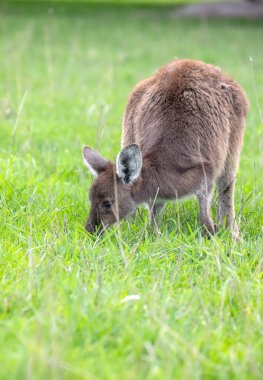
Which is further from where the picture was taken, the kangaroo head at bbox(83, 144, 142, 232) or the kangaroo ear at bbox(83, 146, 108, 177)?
the kangaroo ear at bbox(83, 146, 108, 177)

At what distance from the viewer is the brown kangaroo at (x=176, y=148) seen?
4824mm

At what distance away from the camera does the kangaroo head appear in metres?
4.72

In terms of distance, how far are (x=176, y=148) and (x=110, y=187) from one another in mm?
548

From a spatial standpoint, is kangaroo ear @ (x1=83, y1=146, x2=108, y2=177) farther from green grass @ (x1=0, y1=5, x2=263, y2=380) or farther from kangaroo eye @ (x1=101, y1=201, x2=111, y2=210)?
green grass @ (x1=0, y1=5, x2=263, y2=380)

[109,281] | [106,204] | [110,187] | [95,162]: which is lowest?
[109,281]

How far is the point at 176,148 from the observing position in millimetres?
5027

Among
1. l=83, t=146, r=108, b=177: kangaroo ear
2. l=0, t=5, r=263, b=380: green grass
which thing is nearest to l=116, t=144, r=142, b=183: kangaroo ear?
l=83, t=146, r=108, b=177: kangaroo ear

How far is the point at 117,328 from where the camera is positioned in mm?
3266

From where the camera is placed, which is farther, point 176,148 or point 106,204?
point 176,148

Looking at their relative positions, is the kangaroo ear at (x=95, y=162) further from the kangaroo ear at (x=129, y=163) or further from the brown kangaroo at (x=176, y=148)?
the kangaroo ear at (x=129, y=163)

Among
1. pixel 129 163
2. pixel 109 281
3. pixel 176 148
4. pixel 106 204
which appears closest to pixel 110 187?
pixel 106 204

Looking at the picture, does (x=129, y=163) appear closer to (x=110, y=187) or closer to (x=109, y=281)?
(x=110, y=187)

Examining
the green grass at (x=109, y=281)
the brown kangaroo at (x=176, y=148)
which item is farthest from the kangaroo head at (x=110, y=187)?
the green grass at (x=109, y=281)

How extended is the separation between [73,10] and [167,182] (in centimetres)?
2052
